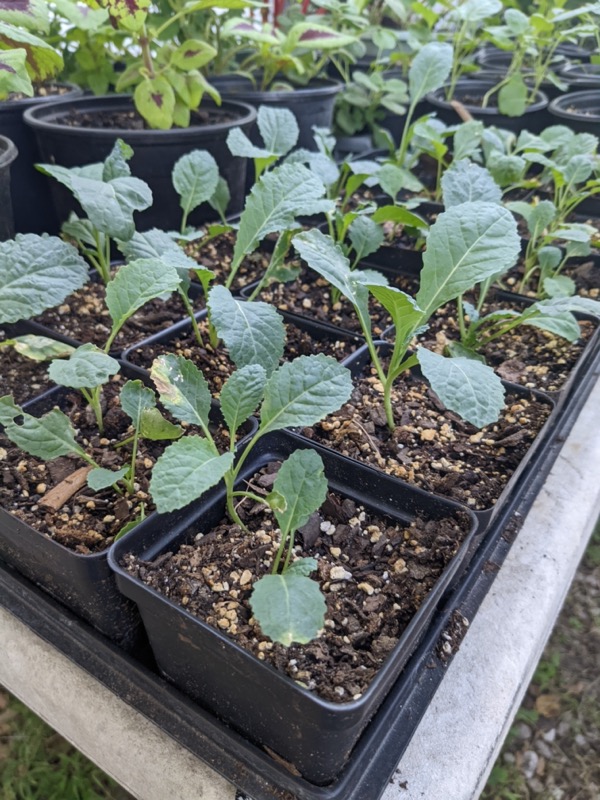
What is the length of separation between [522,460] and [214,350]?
17.6 inches

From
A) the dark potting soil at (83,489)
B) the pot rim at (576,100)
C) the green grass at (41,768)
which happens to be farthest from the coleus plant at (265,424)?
the pot rim at (576,100)

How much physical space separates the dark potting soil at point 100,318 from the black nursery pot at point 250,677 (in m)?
0.40

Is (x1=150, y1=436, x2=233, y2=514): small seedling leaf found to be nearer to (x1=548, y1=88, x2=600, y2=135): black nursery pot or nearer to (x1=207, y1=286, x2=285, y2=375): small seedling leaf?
(x1=207, y1=286, x2=285, y2=375): small seedling leaf

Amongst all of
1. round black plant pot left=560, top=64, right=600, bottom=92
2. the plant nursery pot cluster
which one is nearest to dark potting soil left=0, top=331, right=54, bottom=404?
the plant nursery pot cluster

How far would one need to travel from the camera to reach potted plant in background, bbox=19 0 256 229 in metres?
1.15

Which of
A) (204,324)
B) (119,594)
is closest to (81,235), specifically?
(204,324)

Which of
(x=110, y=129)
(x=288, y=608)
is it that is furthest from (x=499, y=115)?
(x=288, y=608)

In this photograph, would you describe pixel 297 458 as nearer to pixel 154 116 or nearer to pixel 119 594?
pixel 119 594

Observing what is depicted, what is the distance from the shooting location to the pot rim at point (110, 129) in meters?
1.13

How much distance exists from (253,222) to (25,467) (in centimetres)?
43

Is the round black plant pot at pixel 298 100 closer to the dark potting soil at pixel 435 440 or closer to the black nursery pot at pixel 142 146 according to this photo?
the black nursery pot at pixel 142 146

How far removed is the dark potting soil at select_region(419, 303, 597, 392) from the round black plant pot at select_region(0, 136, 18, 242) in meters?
0.65

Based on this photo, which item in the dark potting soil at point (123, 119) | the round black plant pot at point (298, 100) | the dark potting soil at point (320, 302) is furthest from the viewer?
the round black plant pot at point (298, 100)

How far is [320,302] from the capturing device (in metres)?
1.13
